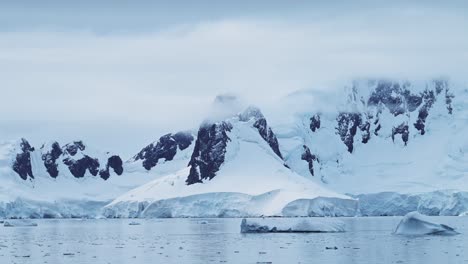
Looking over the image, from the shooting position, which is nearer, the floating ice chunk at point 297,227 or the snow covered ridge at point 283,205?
the floating ice chunk at point 297,227

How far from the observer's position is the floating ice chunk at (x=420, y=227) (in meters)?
79.1

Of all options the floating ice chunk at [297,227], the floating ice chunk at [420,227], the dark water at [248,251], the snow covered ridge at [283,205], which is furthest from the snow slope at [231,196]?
the dark water at [248,251]

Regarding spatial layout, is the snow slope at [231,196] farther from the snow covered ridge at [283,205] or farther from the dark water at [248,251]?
the dark water at [248,251]

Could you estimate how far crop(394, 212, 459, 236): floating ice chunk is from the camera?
260 ft

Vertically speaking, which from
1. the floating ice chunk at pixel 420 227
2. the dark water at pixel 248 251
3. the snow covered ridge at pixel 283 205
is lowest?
the dark water at pixel 248 251

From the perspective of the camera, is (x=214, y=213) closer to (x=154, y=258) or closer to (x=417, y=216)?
(x=417, y=216)

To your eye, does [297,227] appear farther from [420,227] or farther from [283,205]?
[283,205]

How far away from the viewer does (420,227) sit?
262ft

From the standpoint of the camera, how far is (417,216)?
3140 inches

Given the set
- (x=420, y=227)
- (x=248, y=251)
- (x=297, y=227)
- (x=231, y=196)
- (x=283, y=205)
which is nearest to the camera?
(x=248, y=251)

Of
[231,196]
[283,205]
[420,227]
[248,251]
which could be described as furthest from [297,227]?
[231,196]

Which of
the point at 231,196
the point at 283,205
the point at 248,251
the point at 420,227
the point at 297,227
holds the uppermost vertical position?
the point at 231,196

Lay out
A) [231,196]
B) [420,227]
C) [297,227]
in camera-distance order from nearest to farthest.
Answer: [420,227] < [297,227] < [231,196]

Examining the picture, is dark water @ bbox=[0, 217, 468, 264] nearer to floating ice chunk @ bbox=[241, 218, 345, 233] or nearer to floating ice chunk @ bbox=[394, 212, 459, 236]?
floating ice chunk @ bbox=[394, 212, 459, 236]
